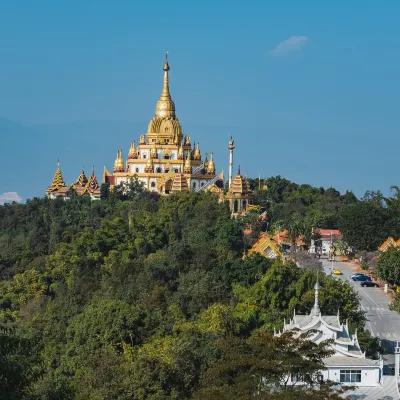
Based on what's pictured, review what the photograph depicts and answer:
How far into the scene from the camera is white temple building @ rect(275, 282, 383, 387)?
111 feet

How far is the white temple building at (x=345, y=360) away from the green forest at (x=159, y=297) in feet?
8.07

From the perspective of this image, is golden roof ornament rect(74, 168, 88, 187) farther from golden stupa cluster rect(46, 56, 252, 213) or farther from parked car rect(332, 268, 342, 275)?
parked car rect(332, 268, 342, 275)

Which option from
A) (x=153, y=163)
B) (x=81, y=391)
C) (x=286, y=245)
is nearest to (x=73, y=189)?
(x=153, y=163)

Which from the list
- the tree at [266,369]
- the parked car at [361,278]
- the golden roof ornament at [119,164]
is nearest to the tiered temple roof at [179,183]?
the golden roof ornament at [119,164]

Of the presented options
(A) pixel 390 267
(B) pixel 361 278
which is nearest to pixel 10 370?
(A) pixel 390 267

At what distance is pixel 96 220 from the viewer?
73.4 meters

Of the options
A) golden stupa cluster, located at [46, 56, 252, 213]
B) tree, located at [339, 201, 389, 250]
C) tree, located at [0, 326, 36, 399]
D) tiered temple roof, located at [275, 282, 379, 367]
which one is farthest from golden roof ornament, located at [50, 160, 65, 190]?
tree, located at [0, 326, 36, 399]

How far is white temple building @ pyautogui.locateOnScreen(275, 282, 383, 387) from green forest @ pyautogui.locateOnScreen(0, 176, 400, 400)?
8.07 feet

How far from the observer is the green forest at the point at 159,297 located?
2784 centimetres

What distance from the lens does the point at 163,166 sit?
8912cm

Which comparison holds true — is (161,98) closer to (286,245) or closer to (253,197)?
(253,197)

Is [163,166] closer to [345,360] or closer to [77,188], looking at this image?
[77,188]

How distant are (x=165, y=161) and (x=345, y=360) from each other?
55.5 metres

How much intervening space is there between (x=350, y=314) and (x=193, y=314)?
6.36 metres
